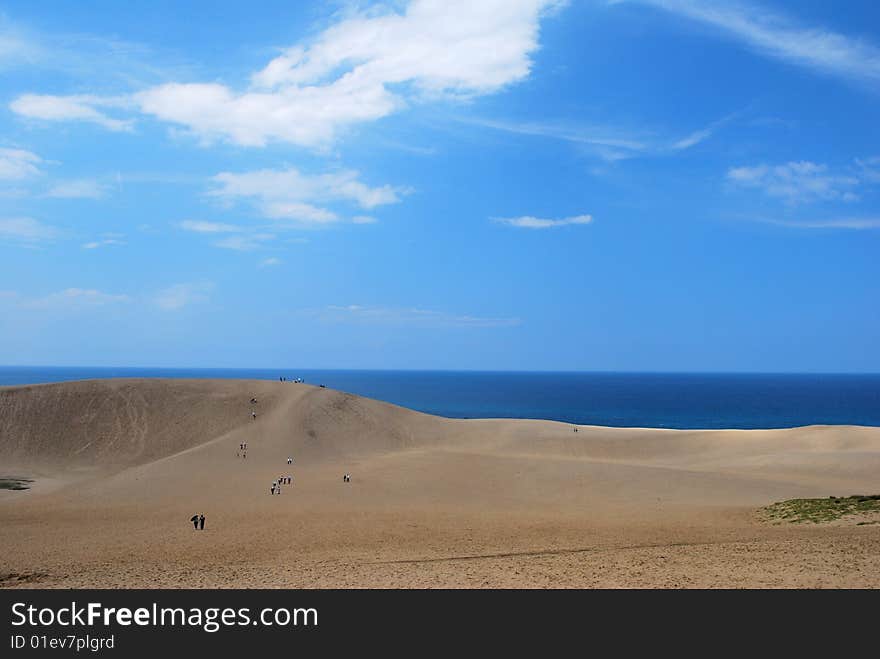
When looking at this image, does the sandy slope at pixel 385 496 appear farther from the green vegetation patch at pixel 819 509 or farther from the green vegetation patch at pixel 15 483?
the green vegetation patch at pixel 819 509

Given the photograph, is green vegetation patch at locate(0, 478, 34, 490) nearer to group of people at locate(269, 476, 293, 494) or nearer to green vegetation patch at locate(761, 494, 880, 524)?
group of people at locate(269, 476, 293, 494)

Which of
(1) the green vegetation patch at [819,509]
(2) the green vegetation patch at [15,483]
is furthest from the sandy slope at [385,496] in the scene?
(1) the green vegetation patch at [819,509]

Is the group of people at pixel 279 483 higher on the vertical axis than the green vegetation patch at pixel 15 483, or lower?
higher

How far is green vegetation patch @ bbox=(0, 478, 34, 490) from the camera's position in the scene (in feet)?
125

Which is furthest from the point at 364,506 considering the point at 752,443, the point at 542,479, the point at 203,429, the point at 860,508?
the point at 752,443

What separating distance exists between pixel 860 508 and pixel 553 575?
47.4ft

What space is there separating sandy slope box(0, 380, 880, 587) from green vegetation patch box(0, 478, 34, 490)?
67 centimetres

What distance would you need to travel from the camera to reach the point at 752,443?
161ft

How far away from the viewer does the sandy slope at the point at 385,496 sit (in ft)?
50.9

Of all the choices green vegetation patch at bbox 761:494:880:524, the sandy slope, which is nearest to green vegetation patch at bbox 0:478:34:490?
the sandy slope

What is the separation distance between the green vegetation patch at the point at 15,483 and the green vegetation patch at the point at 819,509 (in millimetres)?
38319

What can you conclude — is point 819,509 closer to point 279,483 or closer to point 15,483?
point 279,483
